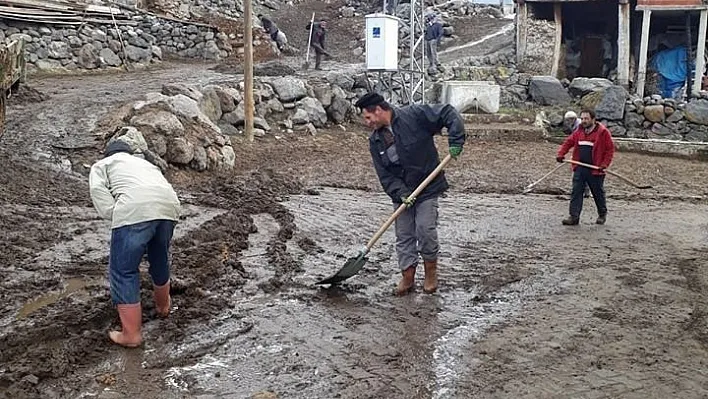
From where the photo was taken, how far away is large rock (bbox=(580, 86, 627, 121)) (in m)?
18.8

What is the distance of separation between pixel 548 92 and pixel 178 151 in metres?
12.6

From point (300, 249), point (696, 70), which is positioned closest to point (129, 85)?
point (300, 249)

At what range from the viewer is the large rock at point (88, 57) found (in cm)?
1912

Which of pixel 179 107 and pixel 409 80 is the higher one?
pixel 409 80

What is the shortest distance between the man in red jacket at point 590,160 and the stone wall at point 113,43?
13.5 m

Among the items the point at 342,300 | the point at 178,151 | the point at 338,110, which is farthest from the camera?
the point at 338,110

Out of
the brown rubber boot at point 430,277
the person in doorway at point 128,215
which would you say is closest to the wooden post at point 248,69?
the brown rubber boot at point 430,277

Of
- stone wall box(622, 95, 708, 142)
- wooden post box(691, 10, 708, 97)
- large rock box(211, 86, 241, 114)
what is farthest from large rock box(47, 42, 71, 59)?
wooden post box(691, 10, 708, 97)

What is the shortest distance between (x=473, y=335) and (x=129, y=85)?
12518mm

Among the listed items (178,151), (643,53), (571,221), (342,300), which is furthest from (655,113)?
(342,300)

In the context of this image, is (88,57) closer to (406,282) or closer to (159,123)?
(159,123)

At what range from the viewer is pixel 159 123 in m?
10.8

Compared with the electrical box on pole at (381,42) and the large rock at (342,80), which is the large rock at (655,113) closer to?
the electrical box on pole at (381,42)

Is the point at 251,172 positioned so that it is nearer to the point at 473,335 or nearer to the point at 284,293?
the point at 284,293
